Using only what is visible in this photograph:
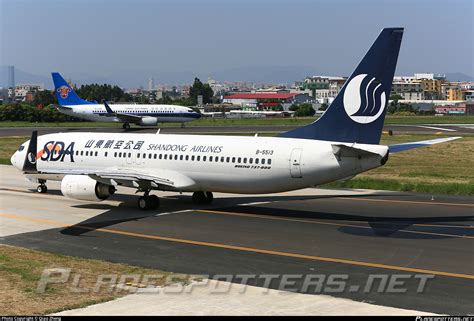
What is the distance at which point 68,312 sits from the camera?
16859 mm

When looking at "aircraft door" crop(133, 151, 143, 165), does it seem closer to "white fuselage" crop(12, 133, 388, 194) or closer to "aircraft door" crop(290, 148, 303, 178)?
"white fuselage" crop(12, 133, 388, 194)

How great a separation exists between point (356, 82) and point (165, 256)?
39.9ft

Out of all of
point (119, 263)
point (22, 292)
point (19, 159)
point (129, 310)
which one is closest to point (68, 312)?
point (129, 310)

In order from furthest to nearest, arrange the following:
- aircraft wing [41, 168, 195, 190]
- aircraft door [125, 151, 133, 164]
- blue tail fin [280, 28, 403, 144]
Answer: aircraft door [125, 151, 133, 164] → aircraft wing [41, 168, 195, 190] → blue tail fin [280, 28, 403, 144]

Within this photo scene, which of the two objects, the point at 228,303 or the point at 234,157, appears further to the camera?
the point at 234,157

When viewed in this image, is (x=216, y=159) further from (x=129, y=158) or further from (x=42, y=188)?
(x=42, y=188)

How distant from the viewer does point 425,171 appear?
171 ft

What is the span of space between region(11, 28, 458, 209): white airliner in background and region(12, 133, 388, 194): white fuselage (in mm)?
46

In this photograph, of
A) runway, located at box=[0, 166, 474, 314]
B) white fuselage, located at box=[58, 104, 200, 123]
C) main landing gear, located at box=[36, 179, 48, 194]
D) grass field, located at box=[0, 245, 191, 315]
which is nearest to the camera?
grass field, located at box=[0, 245, 191, 315]

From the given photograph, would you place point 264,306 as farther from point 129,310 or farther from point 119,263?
point 119,263

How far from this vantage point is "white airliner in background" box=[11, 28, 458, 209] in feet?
96.7

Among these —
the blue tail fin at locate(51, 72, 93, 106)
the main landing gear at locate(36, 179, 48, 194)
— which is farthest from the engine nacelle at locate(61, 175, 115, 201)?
the blue tail fin at locate(51, 72, 93, 106)

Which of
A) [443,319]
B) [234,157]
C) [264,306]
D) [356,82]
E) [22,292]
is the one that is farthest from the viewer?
[234,157]

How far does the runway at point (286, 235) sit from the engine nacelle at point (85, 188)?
934 mm
